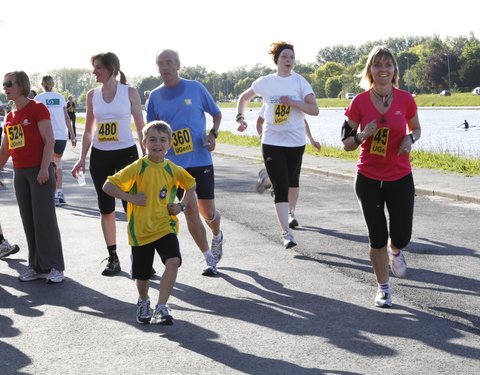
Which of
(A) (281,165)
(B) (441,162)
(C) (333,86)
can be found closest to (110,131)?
(A) (281,165)

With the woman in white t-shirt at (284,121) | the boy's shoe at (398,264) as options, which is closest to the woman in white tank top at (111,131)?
the woman in white t-shirt at (284,121)

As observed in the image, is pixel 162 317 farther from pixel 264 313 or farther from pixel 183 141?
pixel 183 141

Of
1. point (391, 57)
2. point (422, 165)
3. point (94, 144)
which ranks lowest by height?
point (422, 165)

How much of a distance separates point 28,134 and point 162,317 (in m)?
2.35

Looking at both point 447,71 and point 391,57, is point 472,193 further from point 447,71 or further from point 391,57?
point 447,71

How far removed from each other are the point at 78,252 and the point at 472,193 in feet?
20.8

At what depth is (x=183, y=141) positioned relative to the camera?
6.64 m

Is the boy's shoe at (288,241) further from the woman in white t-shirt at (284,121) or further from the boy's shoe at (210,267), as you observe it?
the boy's shoe at (210,267)

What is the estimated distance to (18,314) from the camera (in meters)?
5.63

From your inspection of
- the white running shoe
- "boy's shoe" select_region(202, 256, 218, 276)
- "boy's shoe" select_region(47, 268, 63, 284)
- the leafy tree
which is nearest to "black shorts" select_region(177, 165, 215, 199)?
the white running shoe

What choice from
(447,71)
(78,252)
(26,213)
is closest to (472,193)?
(78,252)

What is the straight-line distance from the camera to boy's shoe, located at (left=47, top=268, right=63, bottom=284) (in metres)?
6.65

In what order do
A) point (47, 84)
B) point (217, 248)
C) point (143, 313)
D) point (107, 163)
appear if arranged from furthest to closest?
point (47, 84) < point (217, 248) < point (107, 163) < point (143, 313)

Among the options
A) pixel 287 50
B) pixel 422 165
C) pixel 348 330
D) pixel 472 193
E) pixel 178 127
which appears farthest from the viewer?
pixel 422 165
